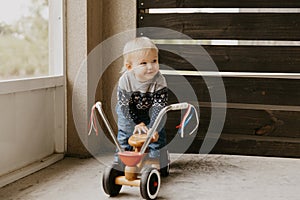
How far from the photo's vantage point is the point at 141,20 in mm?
2883

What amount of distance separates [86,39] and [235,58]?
0.89 m

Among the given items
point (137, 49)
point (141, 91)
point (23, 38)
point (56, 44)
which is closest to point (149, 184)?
point (141, 91)

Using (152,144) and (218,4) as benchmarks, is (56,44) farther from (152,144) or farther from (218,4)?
(218,4)

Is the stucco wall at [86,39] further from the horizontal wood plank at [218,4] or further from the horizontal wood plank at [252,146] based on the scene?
the horizontal wood plank at [252,146]

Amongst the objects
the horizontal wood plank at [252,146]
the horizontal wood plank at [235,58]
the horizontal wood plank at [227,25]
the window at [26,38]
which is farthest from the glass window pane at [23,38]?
A: the horizontal wood plank at [252,146]

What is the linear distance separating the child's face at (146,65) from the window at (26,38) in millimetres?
590

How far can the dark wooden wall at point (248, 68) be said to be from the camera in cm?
275

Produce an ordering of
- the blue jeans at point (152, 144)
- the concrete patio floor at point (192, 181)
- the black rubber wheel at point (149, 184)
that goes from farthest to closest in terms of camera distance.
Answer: the blue jeans at point (152, 144), the concrete patio floor at point (192, 181), the black rubber wheel at point (149, 184)

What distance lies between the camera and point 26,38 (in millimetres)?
2418

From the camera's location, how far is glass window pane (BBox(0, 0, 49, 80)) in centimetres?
224

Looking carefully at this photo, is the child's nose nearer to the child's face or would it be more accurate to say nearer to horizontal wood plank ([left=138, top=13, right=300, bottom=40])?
the child's face

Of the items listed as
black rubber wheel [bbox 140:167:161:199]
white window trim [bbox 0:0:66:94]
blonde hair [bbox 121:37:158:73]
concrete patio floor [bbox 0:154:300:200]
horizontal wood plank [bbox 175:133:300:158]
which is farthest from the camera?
horizontal wood plank [bbox 175:133:300:158]

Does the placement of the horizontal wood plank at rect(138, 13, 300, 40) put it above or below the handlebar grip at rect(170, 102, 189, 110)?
above

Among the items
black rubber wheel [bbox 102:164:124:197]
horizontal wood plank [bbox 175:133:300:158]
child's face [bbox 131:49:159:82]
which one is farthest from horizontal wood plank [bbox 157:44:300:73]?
black rubber wheel [bbox 102:164:124:197]
